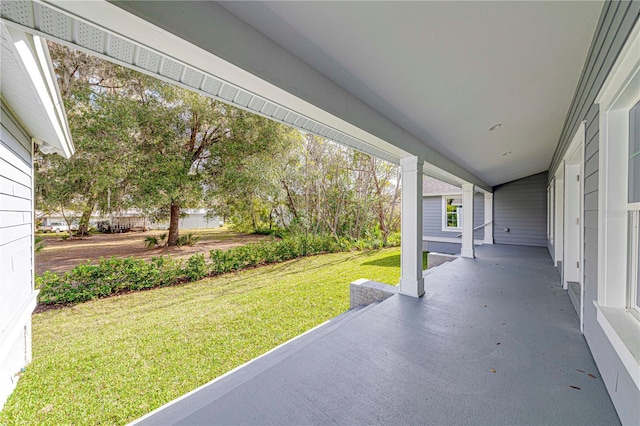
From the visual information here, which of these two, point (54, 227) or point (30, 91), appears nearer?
point (30, 91)

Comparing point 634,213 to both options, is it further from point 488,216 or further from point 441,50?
point 488,216

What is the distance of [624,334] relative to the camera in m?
1.38

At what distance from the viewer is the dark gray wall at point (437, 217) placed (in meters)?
9.90

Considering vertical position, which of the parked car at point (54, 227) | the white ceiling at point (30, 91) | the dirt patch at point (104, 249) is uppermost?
the white ceiling at point (30, 91)

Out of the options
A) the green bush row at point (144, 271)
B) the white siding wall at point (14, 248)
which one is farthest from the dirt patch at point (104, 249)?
the white siding wall at point (14, 248)

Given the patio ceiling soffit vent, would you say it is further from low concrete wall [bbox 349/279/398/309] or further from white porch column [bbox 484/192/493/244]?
white porch column [bbox 484/192/493/244]

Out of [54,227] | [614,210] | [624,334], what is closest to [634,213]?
[614,210]

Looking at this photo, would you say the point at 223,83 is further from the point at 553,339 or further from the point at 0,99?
the point at 553,339

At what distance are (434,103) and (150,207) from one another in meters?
7.16

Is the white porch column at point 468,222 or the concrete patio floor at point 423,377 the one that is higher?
the white porch column at point 468,222

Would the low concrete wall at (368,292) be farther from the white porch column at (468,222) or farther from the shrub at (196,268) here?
the shrub at (196,268)

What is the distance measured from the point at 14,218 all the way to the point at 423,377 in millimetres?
3810

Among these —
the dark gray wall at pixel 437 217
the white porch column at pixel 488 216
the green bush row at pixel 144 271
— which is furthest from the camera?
the dark gray wall at pixel 437 217

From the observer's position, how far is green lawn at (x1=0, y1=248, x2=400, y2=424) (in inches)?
87.5
